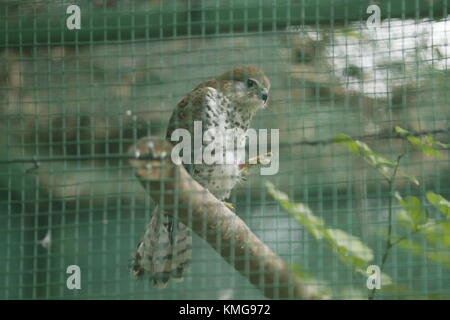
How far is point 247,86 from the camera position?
332 centimetres

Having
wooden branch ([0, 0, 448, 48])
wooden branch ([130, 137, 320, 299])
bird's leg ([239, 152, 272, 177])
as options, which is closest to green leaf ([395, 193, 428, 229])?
wooden branch ([130, 137, 320, 299])

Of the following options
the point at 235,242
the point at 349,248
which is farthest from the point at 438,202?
the point at 235,242

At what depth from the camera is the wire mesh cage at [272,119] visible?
2.53 m

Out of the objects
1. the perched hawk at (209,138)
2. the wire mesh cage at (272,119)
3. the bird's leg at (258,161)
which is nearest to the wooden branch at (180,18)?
the wire mesh cage at (272,119)

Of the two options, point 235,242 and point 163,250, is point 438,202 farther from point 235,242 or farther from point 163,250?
point 163,250

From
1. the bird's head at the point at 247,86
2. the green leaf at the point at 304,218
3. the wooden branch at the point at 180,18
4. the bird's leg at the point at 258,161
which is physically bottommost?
the green leaf at the point at 304,218

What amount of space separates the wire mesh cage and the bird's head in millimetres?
13

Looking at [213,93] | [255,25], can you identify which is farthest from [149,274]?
[255,25]

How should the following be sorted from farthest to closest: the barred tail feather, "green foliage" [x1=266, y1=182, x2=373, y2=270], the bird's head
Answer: the bird's head
the barred tail feather
"green foliage" [x1=266, y1=182, x2=373, y2=270]

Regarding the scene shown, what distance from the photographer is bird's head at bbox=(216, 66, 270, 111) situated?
3.28m

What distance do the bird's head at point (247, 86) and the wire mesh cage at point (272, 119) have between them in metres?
0.01

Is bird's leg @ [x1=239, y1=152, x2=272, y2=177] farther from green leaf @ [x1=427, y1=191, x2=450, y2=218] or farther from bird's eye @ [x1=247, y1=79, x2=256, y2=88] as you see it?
green leaf @ [x1=427, y1=191, x2=450, y2=218]

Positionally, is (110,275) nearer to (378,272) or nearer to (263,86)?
(263,86)

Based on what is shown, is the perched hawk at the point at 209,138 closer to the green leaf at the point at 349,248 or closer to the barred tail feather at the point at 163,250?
the barred tail feather at the point at 163,250
